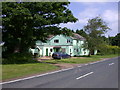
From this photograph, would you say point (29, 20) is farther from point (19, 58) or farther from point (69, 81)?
point (69, 81)

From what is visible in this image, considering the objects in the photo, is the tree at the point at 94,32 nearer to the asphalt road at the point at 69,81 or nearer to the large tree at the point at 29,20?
the large tree at the point at 29,20

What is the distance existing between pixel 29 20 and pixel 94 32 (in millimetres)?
29635

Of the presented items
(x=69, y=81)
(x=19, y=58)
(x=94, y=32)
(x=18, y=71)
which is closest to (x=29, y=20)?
(x=19, y=58)

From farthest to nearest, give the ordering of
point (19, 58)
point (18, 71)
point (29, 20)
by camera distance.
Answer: point (19, 58), point (29, 20), point (18, 71)

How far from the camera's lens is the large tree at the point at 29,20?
2152 cm

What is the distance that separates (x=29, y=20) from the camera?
22188mm

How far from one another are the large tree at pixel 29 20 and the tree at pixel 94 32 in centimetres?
2458

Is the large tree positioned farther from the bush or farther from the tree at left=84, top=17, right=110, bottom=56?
the tree at left=84, top=17, right=110, bottom=56

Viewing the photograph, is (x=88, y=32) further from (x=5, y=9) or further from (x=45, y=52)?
(x=5, y=9)

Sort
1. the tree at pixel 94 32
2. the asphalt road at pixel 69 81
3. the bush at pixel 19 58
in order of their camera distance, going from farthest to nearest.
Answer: the tree at pixel 94 32, the bush at pixel 19 58, the asphalt road at pixel 69 81

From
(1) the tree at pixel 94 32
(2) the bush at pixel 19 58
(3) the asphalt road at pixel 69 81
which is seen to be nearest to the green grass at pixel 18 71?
(3) the asphalt road at pixel 69 81

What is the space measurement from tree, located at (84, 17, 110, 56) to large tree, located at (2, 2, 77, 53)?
2458cm

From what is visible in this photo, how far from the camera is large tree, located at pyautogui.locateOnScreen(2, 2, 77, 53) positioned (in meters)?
21.5

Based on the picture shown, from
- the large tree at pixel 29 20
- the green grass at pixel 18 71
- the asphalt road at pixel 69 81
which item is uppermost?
the large tree at pixel 29 20
